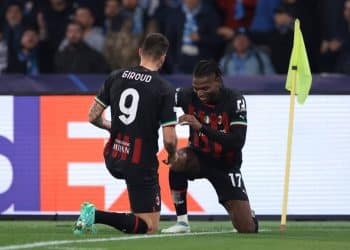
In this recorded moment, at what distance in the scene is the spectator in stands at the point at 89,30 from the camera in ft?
63.4

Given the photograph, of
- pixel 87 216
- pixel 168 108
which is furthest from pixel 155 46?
pixel 87 216

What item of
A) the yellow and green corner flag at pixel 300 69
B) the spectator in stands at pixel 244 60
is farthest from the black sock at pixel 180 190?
the spectator in stands at pixel 244 60

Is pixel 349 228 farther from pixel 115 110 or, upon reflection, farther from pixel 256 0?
pixel 256 0

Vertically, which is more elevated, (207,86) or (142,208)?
(207,86)

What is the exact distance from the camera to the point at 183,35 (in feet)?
61.9

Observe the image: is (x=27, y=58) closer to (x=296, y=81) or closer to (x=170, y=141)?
(x=296, y=81)

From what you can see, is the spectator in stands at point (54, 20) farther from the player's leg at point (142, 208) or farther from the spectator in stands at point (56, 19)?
the player's leg at point (142, 208)

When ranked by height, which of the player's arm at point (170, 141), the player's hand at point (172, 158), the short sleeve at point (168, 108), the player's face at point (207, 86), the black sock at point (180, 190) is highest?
the player's face at point (207, 86)

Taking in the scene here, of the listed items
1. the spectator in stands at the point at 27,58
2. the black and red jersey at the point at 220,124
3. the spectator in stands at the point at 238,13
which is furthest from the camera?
the spectator in stands at the point at 238,13

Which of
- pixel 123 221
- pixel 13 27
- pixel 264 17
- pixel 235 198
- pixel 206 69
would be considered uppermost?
pixel 264 17

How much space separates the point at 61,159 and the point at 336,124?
3371mm

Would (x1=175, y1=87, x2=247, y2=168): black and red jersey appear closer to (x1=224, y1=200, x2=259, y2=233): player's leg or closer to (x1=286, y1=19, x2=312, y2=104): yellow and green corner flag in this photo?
(x1=224, y1=200, x2=259, y2=233): player's leg

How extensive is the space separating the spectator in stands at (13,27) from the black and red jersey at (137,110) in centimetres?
769

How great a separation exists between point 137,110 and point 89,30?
308 inches
